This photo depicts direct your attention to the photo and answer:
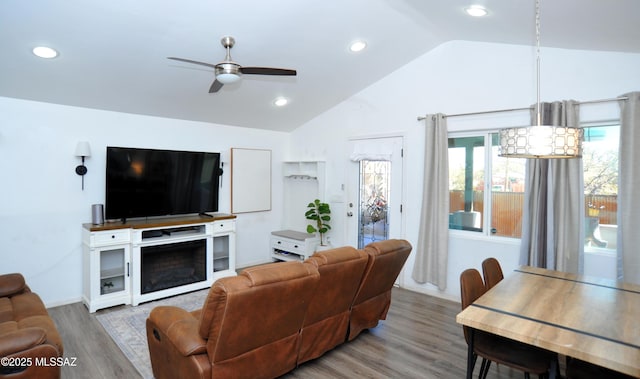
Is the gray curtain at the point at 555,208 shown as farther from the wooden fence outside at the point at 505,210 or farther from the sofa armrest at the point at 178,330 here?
the sofa armrest at the point at 178,330

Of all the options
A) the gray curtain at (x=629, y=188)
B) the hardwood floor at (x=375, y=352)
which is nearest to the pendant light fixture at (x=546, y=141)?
the gray curtain at (x=629, y=188)

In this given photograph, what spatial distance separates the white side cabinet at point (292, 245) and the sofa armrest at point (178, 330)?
126 inches

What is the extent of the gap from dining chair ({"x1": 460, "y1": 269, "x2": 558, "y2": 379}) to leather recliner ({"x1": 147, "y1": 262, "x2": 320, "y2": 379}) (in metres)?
1.07

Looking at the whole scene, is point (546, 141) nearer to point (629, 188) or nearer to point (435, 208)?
point (629, 188)

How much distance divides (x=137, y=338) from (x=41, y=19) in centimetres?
280

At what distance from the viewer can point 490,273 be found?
112 inches

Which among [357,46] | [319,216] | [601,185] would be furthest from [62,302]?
[601,185]

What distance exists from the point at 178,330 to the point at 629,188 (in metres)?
3.94

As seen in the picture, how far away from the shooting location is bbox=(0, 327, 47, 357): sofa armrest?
1867mm

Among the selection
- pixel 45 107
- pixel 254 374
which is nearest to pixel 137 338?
pixel 254 374

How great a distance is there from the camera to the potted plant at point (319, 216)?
563cm

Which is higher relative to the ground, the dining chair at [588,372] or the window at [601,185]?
the window at [601,185]

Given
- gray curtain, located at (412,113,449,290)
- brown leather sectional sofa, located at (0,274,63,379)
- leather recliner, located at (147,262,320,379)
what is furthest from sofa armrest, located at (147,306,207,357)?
gray curtain, located at (412,113,449,290)

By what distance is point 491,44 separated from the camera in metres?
4.10
